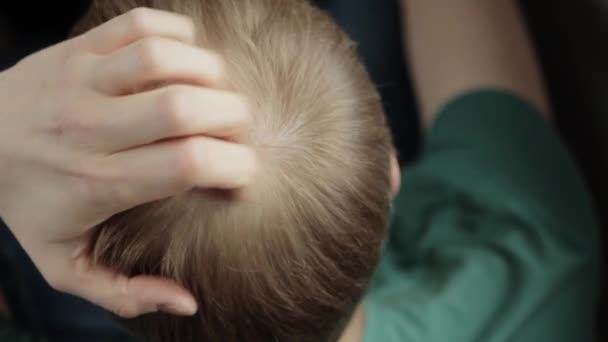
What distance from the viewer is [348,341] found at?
22.2 inches

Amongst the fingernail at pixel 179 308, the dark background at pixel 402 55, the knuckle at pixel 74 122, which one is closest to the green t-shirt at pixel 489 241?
the dark background at pixel 402 55

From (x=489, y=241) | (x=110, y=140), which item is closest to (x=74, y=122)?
(x=110, y=140)

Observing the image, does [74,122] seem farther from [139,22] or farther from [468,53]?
[468,53]

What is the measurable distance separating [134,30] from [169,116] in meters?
0.06

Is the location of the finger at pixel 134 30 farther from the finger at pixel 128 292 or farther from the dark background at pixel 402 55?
the dark background at pixel 402 55

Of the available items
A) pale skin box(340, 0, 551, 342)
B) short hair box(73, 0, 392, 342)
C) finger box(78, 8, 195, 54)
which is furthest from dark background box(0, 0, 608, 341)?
finger box(78, 8, 195, 54)

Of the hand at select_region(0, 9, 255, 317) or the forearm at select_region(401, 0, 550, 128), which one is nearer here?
the hand at select_region(0, 9, 255, 317)

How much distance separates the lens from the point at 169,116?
33 centimetres

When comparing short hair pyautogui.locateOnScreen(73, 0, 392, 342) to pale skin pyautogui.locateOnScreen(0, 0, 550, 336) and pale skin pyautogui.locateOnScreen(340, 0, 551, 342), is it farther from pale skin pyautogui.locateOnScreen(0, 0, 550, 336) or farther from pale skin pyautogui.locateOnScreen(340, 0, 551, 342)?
pale skin pyautogui.locateOnScreen(340, 0, 551, 342)

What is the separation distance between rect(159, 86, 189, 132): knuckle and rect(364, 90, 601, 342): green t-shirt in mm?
331

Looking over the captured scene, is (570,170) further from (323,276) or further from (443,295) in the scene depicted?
(323,276)

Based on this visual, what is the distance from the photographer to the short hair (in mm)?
425

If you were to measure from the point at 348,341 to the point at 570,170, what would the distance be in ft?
0.95

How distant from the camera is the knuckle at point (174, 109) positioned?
1.09ft
